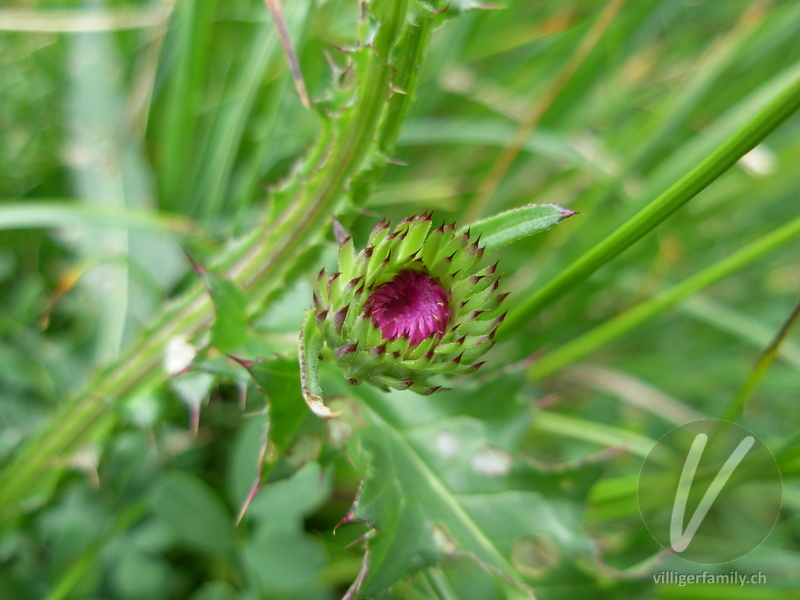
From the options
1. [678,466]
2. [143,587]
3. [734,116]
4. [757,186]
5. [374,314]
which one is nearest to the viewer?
[374,314]

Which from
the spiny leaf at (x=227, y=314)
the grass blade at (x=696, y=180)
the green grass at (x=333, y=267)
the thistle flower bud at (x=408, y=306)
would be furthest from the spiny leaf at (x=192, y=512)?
the grass blade at (x=696, y=180)

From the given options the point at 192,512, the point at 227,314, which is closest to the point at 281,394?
the point at 227,314

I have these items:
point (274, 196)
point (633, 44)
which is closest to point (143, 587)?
point (274, 196)

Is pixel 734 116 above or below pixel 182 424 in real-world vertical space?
above

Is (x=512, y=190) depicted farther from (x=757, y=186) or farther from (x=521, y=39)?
(x=757, y=186)

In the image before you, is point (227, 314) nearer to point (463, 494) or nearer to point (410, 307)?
point (410, 307)

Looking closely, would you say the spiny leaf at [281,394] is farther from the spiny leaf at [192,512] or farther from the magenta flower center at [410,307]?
the spiny leaf at [192,512]
